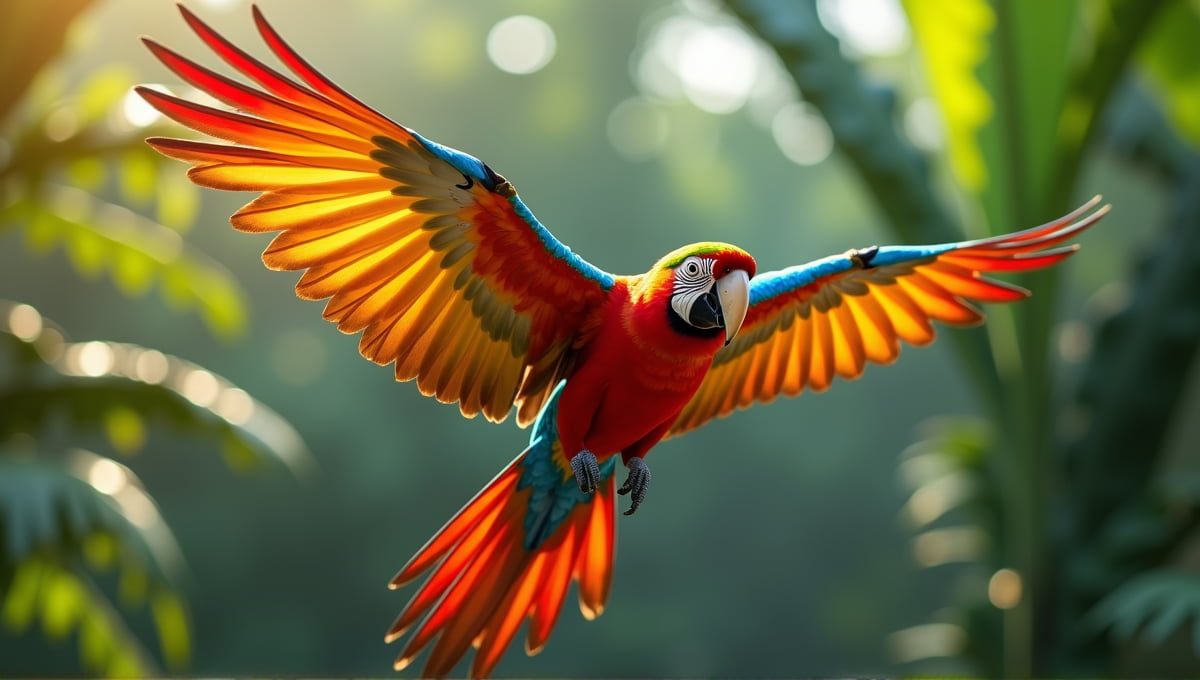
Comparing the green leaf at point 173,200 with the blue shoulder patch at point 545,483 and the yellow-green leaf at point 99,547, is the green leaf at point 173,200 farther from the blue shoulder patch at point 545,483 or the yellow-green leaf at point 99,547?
the blue shoulder patch at point 545,483

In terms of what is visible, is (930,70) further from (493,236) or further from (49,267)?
(49,267)

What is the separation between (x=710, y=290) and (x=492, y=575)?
288 millimetres

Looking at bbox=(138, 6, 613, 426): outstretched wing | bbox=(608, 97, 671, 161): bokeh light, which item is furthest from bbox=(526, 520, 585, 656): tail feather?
bbox=(608, 97, 671, 161): bokeh light

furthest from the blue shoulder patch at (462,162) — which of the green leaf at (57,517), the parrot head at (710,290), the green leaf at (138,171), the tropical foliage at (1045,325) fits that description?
the green leaf at (138,171)

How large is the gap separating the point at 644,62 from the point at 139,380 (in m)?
4.97

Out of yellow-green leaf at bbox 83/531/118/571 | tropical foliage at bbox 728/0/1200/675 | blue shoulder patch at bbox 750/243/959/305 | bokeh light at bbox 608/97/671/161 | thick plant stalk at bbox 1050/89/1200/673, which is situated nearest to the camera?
blue shoulder patch at bbox 750/243/959/305

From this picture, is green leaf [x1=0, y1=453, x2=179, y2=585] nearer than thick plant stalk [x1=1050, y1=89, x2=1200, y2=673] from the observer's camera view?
Yes

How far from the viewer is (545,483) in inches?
29.9

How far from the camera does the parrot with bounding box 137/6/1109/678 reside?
1.93 feet

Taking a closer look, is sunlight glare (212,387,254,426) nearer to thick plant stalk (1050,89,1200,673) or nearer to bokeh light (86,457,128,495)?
bokeh light (86,457,128,495)

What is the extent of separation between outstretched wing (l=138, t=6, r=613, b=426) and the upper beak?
0.11 m

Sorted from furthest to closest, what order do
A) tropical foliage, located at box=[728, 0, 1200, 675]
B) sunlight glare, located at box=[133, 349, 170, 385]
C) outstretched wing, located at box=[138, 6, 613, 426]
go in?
1. sunlight glare, located at box=[133, 349, 170, 385]
2. tropical foliage, located at box=[728, 0, 1200, 675]
3. outstretched wing, located at box=[138, 6, 613, 426]

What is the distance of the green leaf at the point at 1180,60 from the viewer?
71.9 inches

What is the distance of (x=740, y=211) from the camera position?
244 inches
